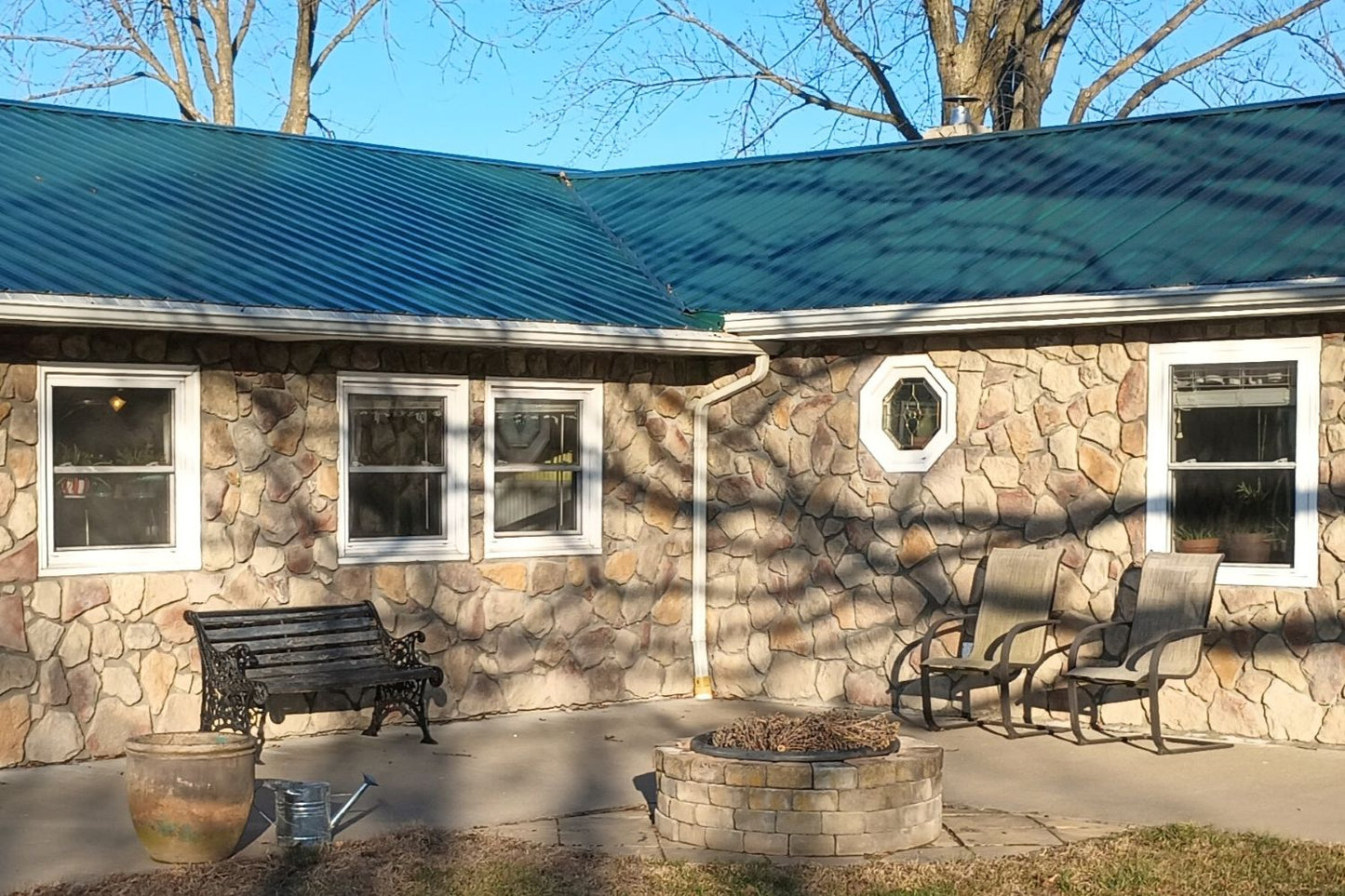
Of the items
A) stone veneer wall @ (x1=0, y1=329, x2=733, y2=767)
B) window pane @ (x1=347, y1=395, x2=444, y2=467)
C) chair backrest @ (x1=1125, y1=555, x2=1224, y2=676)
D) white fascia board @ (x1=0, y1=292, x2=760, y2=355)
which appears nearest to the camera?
white fascia board @ (x1=0, y1=292, x2=760, y2=355)

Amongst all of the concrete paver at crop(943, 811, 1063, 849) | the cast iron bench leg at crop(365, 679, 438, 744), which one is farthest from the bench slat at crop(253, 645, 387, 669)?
the concrete paver at crop(943, 811, 1063, 849)

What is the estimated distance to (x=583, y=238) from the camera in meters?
13.3

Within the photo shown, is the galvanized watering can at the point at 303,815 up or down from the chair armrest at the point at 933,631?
down

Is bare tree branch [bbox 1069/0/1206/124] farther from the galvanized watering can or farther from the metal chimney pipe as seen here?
the galvanized watering can

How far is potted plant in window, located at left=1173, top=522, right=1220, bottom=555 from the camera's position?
9.93 meters

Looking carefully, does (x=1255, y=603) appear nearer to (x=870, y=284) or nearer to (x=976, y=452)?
(x=976, y=452)

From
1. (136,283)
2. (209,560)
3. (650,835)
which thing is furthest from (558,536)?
(650,835)

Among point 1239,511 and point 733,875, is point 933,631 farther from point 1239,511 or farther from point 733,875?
point 733,875

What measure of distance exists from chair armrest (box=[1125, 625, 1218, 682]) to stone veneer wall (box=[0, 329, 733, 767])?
11.1ft

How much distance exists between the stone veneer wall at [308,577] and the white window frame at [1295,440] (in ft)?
9.81

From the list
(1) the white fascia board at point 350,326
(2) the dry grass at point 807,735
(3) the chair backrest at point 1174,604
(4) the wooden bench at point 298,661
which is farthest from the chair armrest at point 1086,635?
(4) the wooden bench at point 298,661

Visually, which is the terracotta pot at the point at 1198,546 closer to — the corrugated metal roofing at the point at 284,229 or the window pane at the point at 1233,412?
the window pane at the point at 1233,412

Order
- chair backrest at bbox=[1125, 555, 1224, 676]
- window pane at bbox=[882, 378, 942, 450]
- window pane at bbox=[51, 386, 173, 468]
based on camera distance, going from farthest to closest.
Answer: window pane at bbox=[882, 378, 942, 450] → chair backrest at bbox=[1125, 555, 1224, 676] → window pane at bbox=[51, 386, 173, 468]

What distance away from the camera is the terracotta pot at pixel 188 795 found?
678 centimetres
